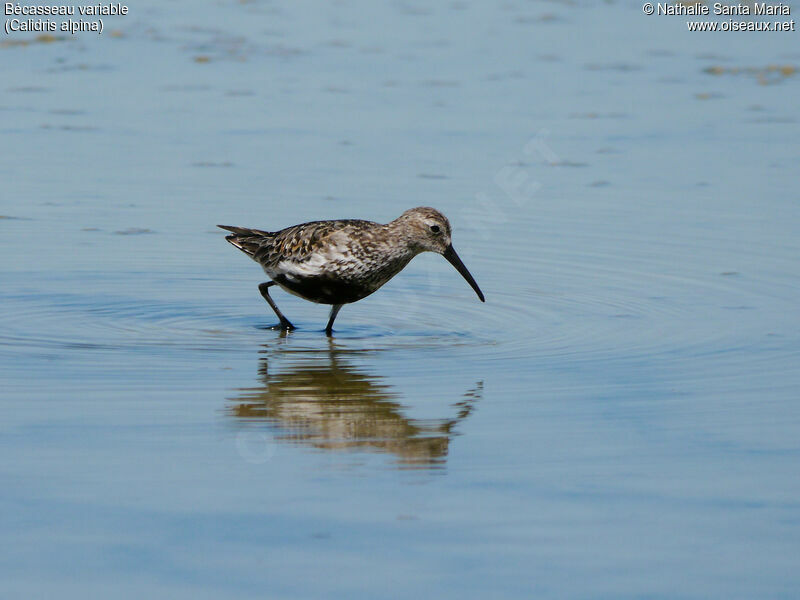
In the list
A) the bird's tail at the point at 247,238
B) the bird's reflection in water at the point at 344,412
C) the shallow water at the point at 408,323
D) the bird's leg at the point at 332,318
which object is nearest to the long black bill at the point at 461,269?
the shallow water at the point at 408,323

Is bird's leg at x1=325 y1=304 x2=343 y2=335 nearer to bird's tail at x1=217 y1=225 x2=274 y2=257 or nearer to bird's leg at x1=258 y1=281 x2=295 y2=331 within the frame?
bird's leg at x1=258 y1=281 x2=295 y2=331

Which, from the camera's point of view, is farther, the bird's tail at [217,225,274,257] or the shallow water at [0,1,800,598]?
the bird's tail at [217,225,274,257]

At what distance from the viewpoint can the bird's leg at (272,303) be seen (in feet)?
32.1

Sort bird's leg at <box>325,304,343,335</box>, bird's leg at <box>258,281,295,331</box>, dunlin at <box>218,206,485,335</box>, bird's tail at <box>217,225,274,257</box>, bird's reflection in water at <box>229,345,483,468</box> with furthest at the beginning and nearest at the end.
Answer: bird's tail at <box>217,225,274,257</box> → bird's leg at <box>258,281,295,331</box> → bird's leg at <box>325,304,343,335</box> → dunlin at <box>218,206,485,335</box> → bird's reflection in water at <box>229,345,483,468</box>

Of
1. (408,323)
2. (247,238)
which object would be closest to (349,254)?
(408,323)

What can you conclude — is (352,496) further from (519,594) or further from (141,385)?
(141,385)

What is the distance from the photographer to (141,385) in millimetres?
7688

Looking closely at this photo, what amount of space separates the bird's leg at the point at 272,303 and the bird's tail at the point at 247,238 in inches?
9.5

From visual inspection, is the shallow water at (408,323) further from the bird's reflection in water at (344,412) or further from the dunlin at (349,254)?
the dunlin at (349,254)

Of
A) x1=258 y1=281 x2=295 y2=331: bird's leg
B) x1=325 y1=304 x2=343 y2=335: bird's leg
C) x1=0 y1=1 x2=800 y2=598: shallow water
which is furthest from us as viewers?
x1=258 y1=281 x2=295 y2=331: bird's leg

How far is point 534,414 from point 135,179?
659 cm

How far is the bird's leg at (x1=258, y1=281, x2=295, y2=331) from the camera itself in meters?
9.77

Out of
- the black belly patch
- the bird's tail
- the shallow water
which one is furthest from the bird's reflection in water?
the bird's tail

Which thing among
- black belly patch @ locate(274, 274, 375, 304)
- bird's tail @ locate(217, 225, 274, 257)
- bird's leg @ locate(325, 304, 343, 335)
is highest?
bird's tail @ locate(217, 225, 274, 257)
